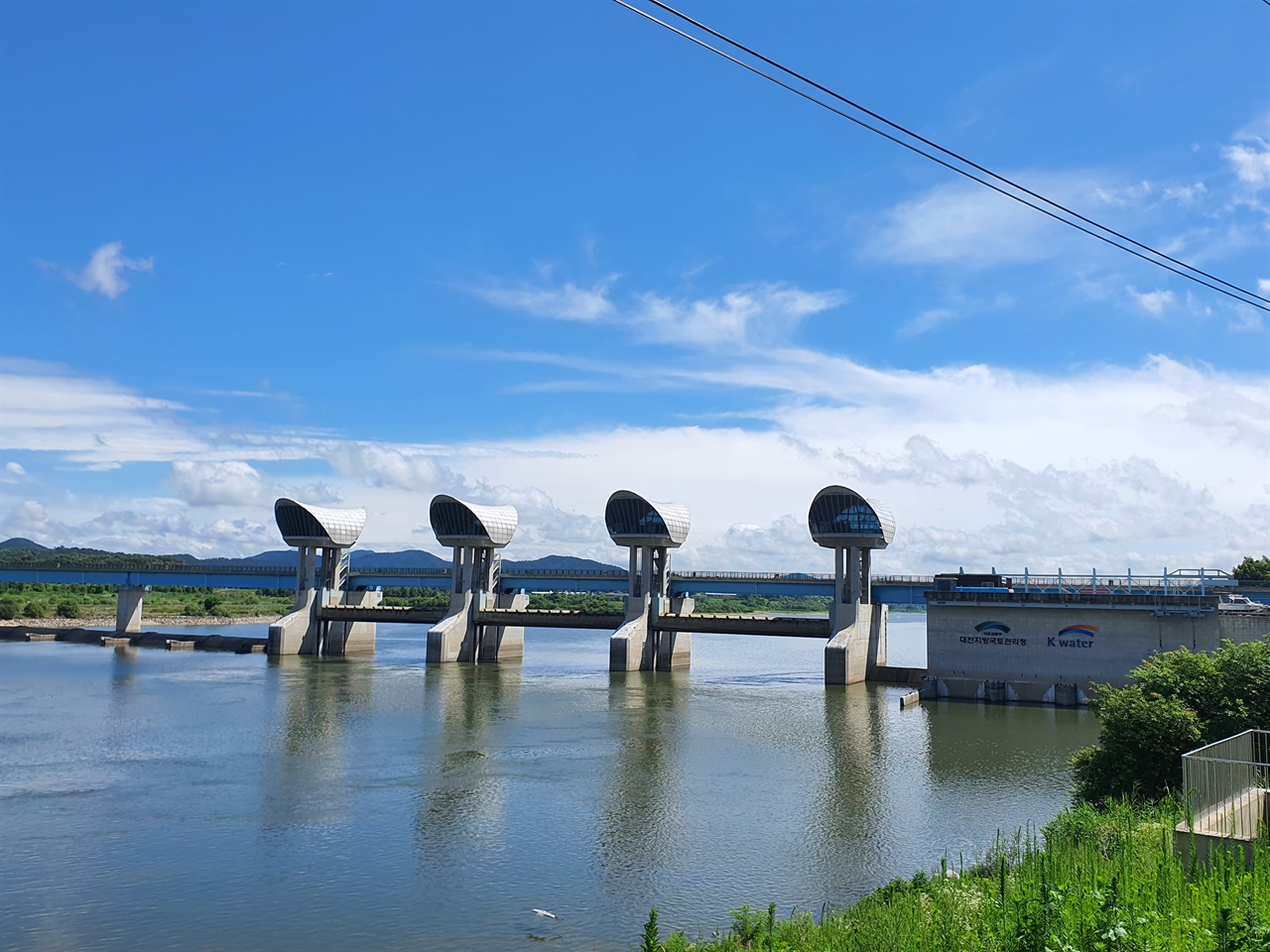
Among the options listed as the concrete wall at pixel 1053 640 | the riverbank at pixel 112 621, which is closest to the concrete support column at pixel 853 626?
the concrete wall at pixel 1053 640

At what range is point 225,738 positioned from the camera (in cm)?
4200

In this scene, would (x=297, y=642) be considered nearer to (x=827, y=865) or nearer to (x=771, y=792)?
(x=771, y=792)

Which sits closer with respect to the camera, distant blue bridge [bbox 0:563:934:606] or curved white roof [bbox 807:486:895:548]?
curved white roof [bbox 807:486:895:548]

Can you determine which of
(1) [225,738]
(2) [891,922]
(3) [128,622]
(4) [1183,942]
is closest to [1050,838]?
(2) [891,922]

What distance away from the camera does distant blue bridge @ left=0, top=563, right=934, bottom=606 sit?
8581 centimetres

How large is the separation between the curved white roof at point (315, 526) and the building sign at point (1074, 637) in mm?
61678

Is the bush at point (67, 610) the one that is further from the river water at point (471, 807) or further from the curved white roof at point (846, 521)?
the curved white roof at point (846, 521)

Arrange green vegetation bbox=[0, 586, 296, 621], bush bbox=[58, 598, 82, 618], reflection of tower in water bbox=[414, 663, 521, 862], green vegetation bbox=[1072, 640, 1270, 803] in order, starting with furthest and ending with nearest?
bush bbox=[58, 598, 82, 618]
green vegetation bbox=[0, 586, 296, 621]
reflection of tower in water bbox=[414, 663, 521, 862]
green vegetation bbox=[1072, 640, 1270, 803]

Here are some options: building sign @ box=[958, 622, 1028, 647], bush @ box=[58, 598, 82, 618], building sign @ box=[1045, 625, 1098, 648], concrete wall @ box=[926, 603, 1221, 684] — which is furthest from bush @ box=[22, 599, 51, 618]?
building sign @ box=[1045, 625, 1098, 648]

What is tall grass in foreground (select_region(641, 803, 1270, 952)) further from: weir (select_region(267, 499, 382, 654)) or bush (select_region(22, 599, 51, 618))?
bush (select_region(22, 599, 51, 618))

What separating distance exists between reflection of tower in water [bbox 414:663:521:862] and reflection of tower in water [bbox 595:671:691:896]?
3743 mm

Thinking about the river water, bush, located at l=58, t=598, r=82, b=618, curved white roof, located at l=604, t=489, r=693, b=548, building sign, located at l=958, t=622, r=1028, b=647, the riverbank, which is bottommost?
the riverbank

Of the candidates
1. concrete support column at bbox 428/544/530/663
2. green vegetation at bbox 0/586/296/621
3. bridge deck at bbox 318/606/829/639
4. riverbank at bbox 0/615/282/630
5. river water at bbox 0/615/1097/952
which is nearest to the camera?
river water at bbox 0/615/1097/952

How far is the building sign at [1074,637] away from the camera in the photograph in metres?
55.8
